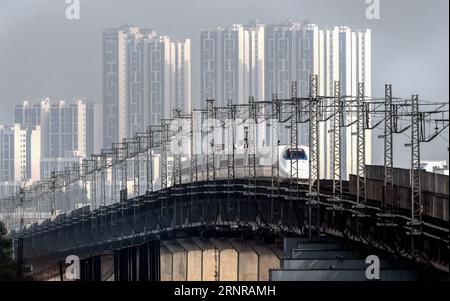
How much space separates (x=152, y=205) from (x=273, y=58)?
5268 mm

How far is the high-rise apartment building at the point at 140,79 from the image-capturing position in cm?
5478

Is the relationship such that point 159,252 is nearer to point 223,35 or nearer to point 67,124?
point 223,35

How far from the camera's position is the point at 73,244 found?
48594 millimetres

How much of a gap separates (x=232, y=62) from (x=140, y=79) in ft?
25.0

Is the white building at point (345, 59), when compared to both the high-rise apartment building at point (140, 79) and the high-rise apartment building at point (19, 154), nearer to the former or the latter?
the high-rise apartment building at point (140, 79)

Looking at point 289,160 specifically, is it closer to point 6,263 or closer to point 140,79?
point 140,79

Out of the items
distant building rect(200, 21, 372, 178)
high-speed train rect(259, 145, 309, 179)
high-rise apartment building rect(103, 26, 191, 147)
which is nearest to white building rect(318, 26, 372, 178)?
distant building rect(200, 21, 372, 178)

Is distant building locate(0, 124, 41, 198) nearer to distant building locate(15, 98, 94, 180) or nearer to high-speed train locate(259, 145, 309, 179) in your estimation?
distant building locate(15, 98, 94, 180)

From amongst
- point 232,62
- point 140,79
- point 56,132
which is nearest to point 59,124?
point 56,132

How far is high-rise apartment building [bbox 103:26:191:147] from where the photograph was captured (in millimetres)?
54781

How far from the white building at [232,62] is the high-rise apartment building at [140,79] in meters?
1.02

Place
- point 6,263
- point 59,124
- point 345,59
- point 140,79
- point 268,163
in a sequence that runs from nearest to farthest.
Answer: point 6,263 < point 345,59 < point 140,79 < point 268,163 < point 59,124

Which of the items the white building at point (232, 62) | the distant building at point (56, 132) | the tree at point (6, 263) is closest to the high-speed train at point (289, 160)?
the white building at point (232, 62)

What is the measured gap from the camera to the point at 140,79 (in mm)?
57438
